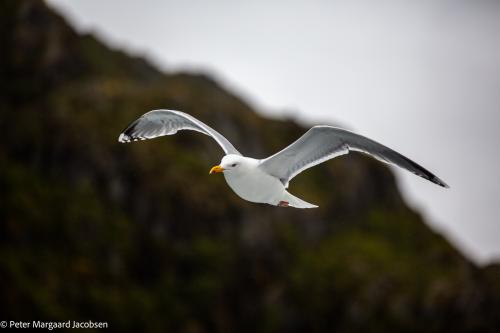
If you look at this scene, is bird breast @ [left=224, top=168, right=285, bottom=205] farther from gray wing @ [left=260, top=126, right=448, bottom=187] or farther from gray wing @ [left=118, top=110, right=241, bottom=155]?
gray wing @ [left=118, top=110, right=241, bottom=155]

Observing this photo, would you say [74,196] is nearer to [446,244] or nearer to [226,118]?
[226,118]

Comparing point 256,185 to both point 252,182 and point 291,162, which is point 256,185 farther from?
point 291,162

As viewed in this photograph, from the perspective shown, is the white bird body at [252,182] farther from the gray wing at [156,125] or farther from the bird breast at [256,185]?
the gray wing at [156,125]

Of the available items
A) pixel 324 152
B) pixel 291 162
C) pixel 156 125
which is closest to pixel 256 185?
pixel 291 162

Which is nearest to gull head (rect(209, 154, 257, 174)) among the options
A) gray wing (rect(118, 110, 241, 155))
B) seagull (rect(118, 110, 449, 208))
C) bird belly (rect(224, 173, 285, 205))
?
seagull (rect(118, 110, 449, 208))

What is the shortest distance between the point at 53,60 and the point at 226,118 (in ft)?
49.8

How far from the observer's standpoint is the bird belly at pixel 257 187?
39.7 ft

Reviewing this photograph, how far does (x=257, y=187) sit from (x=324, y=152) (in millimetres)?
1239

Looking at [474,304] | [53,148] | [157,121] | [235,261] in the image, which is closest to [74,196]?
[53,148]

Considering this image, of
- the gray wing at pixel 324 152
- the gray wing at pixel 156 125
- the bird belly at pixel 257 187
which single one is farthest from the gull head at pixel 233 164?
the gray wing at pixel 156 125

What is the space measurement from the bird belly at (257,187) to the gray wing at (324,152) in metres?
0.21

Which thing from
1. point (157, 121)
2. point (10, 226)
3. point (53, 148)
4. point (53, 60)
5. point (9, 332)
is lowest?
point (9, 332)

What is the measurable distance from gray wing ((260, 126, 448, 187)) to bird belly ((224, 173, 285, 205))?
0.21m

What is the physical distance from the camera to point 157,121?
46.8 feet
